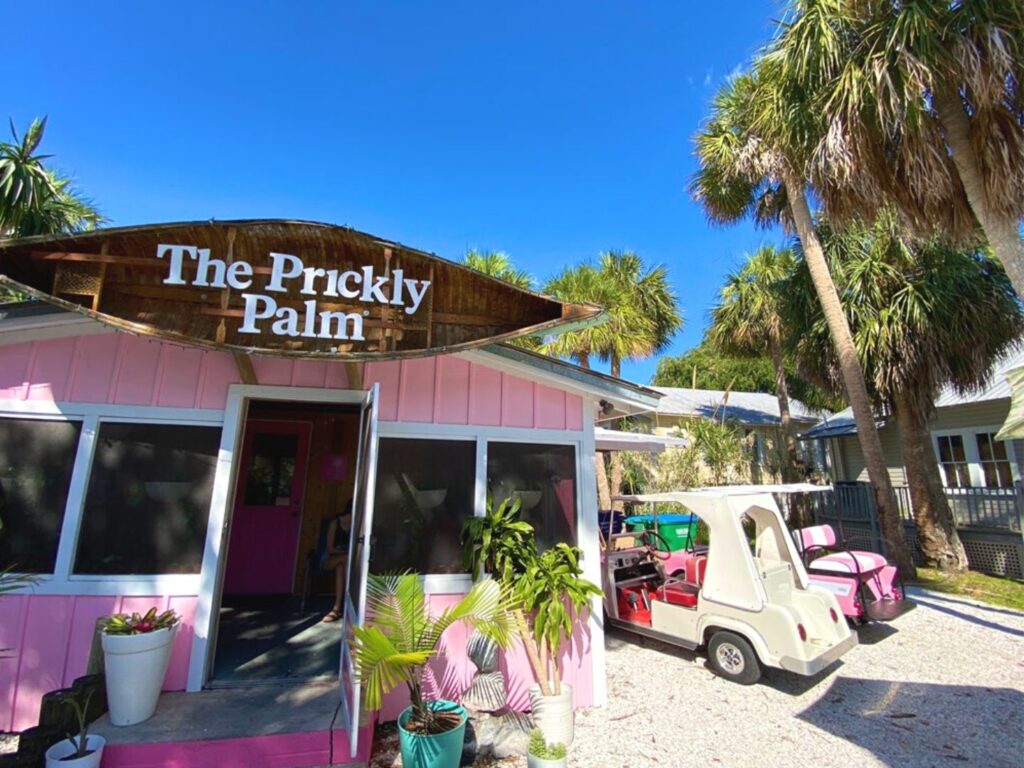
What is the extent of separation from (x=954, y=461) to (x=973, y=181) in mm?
10264

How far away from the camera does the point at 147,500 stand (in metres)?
3.87

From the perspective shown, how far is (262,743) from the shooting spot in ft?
9.94

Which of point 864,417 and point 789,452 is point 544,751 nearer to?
point 864,417

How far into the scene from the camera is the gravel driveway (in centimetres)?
358

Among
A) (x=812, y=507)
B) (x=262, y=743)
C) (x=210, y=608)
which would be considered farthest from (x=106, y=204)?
(x=812, y=507)

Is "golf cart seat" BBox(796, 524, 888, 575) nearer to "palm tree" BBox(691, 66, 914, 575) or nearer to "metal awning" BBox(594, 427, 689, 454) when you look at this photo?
"metal awning" BBox(594, 427, 689, 454)

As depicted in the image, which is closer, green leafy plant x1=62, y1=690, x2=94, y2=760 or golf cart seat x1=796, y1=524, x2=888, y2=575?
green leafy plant x1=62, y1=690, x2=94, y2=760

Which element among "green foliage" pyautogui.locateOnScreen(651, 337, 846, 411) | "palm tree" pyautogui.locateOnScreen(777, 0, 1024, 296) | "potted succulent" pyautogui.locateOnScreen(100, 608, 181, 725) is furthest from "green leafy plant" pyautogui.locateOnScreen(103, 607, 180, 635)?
"green foliage" pyautogui.locateOnScreen(651, 337, 846, 411)

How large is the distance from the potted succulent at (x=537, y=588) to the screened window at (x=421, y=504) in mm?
244

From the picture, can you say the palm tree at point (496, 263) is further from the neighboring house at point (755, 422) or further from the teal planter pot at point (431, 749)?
the teal planter pot at point (431, 749)

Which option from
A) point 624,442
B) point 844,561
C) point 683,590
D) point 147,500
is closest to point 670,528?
point 624,442

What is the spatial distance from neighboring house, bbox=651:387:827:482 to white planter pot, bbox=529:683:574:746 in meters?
13.2

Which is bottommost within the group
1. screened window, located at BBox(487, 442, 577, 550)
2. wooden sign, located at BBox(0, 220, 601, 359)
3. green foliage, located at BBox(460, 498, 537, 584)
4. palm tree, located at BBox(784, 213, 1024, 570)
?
green foliage, located at BBox(460, 498, 537, 584)

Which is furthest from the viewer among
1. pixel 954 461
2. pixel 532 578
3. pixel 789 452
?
pixel 789 452
